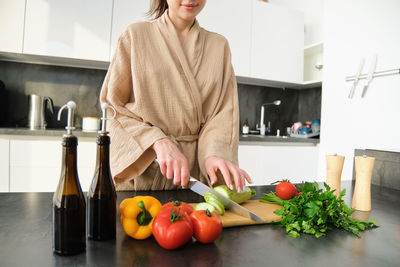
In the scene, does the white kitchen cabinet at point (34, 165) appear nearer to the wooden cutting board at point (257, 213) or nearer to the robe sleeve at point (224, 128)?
the robe sleeve at point (224, 128)

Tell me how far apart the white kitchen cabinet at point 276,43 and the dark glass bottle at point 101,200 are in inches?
105

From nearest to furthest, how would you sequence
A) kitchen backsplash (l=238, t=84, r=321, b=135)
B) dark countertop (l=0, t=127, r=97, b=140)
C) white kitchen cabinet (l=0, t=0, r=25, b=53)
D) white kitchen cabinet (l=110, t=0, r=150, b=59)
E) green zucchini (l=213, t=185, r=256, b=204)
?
green zucchini (l=213, t=185, r=256, b=204), dark countertop (l=0, t=127, r=97, b=140), white kitchen cabinet (l=0, t=0, r=25, b=53), white kitchen cabinet (l=110, t=0, r=150, b=59), kitchen backsplash (l=238, t=84, r=321, b=135)

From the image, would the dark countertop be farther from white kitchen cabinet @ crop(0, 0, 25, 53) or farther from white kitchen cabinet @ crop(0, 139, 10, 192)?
white kitchen cabinet @ crop(0, 0, 25, 53)

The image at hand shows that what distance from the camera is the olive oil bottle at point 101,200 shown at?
22.9 inches

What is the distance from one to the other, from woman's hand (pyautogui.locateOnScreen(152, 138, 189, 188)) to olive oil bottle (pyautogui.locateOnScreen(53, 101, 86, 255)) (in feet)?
0.88

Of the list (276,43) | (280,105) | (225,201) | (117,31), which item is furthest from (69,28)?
(280,105)

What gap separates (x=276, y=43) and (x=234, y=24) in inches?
20.4

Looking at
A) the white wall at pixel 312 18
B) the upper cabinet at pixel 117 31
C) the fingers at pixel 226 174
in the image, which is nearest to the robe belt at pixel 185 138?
the fingers at pixel 226 174

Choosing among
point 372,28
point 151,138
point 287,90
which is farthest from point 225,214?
point 287,90

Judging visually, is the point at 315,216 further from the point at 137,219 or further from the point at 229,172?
the point at 137,219

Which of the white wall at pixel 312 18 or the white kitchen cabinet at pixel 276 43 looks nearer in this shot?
the white kitchen cabinet at pixel 276 43

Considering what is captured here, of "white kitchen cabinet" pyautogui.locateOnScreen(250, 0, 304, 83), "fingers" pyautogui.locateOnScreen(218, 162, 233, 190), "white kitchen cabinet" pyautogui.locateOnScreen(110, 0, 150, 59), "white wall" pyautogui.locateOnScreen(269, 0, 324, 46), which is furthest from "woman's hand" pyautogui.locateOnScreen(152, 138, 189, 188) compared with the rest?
"white wall" pyautogui.locateOnScreen(269, 0, 324, 46)

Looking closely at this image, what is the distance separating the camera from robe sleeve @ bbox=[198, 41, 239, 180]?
106cm

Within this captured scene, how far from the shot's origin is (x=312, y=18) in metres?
3.35
